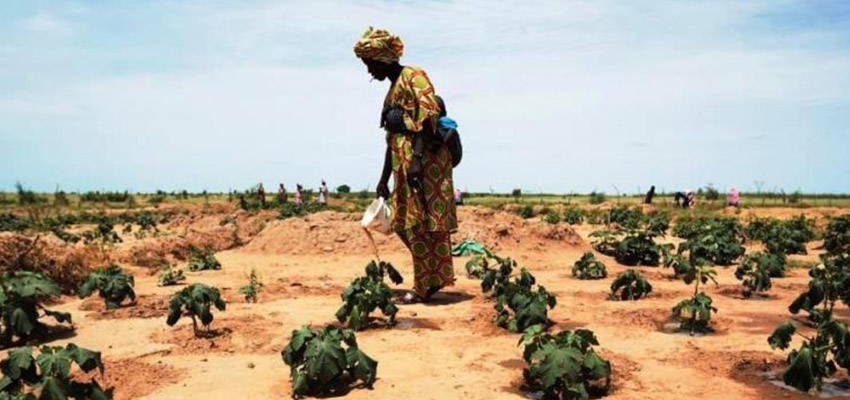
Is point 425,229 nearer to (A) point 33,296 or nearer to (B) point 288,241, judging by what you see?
(A) point 33,296

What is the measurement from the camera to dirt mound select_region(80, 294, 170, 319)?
642cm

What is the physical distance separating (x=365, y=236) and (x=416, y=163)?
20.3 ft

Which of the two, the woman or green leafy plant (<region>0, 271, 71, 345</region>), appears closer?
green leafy plant (<region>0, 271, 71, 345</region>)

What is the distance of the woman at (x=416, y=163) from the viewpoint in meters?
6.34

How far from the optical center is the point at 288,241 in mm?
12469

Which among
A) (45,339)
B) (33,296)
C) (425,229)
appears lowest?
(45,339)

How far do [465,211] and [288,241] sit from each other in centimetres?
345

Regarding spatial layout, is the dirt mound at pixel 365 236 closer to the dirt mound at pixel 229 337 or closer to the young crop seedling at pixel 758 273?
the young crop seedling at pixel 758 273

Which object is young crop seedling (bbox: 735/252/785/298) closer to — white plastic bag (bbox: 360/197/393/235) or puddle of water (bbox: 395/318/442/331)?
puddle of water (bbox: 395/318/442/331)

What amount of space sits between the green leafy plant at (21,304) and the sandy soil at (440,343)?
0.37m

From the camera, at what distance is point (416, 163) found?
632 cm

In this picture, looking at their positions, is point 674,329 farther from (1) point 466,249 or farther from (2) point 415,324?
(1) point 466,249

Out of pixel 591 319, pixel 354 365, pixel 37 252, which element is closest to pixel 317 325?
pixel 354 365

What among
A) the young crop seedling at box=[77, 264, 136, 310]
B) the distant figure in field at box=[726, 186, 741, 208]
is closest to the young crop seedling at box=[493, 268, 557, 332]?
the young crop seedling at box=[77, 264, 136, 310]
